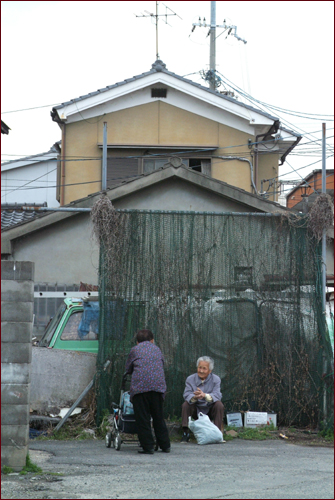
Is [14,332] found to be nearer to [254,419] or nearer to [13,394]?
[13,394]

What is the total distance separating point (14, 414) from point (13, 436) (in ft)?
0.68

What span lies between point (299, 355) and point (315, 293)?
37.4 inches

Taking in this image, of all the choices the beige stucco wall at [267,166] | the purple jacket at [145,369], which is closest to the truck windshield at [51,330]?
the purple jacket at [145,369]

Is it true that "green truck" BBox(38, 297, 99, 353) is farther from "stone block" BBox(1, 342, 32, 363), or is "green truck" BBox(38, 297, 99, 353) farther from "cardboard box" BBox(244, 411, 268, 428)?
"stone block" BBox(1, 342, 32, 363)

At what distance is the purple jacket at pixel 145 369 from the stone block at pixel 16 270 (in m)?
2.00

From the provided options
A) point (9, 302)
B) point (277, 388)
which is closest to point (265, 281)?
point (277, 388)

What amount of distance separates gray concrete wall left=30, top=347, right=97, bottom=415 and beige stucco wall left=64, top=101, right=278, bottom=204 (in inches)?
329

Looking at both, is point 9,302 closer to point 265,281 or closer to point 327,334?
point 265,281

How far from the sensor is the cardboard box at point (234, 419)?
357 inches

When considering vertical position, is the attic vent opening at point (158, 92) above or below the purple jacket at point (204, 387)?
above

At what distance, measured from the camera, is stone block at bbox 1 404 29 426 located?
20.4 feet

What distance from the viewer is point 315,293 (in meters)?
9.45

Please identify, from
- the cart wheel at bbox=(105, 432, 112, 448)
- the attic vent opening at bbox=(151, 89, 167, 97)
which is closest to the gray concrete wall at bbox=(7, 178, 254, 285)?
the attic vent opening at bbox=(151, 89, 167, 97)

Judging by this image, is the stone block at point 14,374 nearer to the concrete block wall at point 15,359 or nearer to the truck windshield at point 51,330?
the concrete block wall at point 15,359
